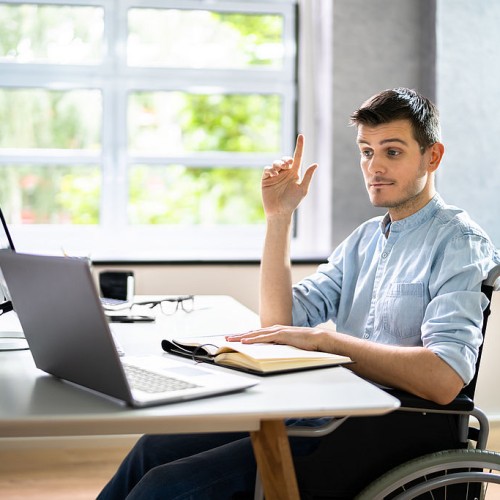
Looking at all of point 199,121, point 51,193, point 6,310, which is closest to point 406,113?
point 6,310

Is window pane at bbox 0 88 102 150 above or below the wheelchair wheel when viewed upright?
above

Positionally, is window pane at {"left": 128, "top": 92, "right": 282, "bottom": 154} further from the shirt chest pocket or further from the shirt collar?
the shirt chest pocket

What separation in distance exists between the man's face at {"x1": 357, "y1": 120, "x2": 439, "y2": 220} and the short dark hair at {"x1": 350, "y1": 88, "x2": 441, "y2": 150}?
0.01 metres

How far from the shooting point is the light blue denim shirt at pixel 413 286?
1.59 m

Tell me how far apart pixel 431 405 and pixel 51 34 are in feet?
9.56

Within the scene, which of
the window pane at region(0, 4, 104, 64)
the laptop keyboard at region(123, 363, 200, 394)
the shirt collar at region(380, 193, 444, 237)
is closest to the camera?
the laptop keyboard at region(123, 363, 200, 394)

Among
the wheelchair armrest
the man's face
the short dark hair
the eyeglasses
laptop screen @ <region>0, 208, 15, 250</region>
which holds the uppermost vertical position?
the short dark hair

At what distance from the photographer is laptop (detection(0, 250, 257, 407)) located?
1.21 metres

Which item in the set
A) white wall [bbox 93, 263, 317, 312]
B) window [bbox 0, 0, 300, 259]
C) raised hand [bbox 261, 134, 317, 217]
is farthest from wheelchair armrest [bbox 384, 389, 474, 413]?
window [bbox 0, 0, 300, 259]

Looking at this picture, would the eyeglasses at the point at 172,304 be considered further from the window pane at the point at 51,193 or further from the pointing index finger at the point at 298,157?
the window pane at the point at 51,193

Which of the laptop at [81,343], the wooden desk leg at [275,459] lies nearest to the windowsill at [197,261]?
the laptop at [81,343]

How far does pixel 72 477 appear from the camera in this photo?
3062mm

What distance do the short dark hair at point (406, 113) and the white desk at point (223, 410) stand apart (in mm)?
681

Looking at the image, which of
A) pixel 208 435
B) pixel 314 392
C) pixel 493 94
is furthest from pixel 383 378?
pixel 493 94
